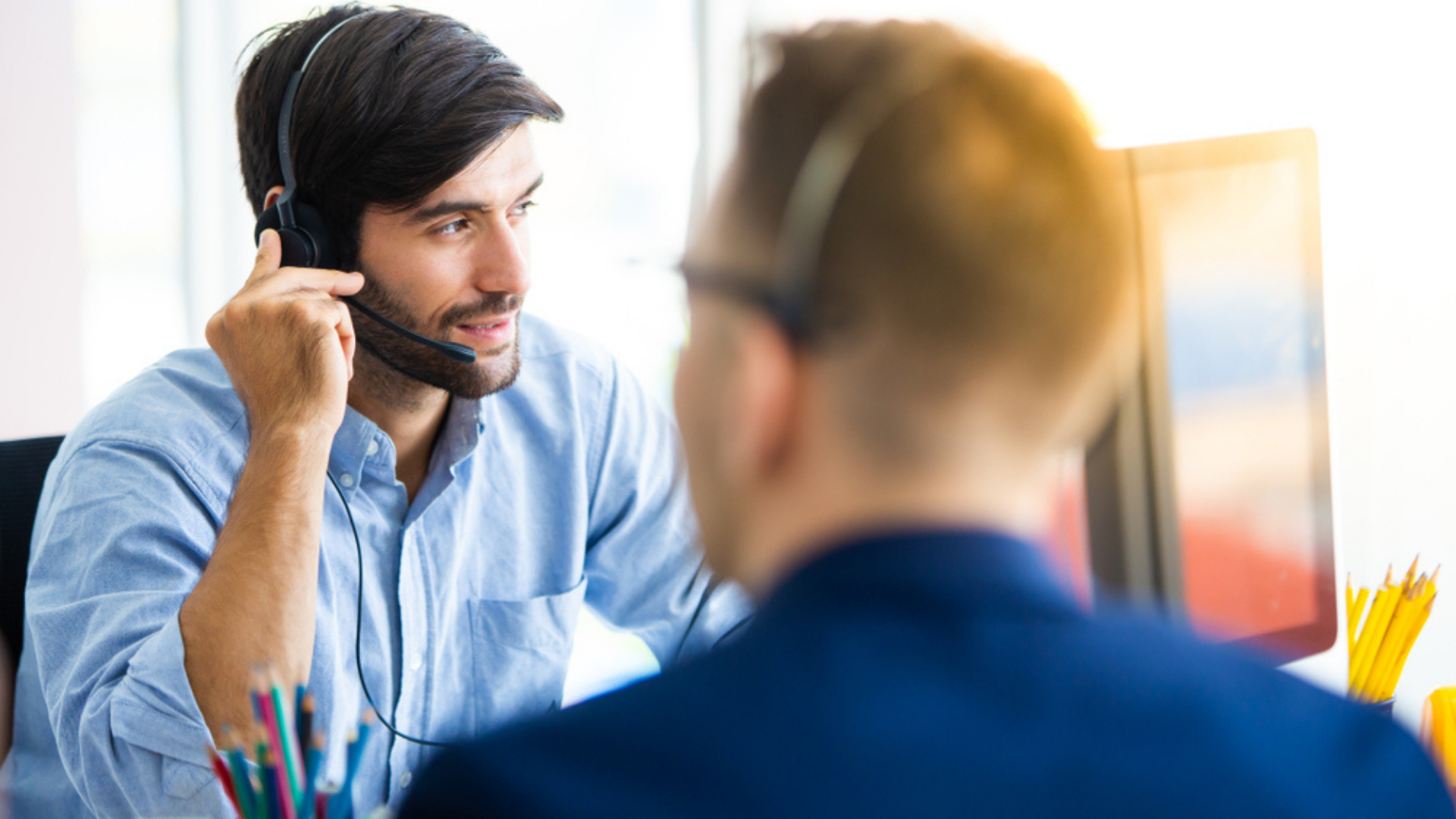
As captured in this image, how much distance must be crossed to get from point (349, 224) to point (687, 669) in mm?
1025

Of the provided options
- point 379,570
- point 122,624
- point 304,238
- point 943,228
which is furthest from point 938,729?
point 304,238

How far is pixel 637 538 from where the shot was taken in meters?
1.43

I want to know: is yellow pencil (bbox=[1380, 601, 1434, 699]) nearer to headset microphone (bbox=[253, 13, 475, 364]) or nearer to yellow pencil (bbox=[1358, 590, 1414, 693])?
yellow pencil (bbox=[1358, 590, 1414, 693])

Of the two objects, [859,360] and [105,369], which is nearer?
[859,360]

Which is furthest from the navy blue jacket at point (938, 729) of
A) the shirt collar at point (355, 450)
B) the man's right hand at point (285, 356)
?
the shirt collar at point (355, 450)

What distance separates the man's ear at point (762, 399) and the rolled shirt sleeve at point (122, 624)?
2.11 ft

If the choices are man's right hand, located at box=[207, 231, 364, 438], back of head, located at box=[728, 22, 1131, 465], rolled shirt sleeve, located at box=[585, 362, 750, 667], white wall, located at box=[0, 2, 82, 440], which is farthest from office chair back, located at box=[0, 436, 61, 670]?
back of head, located at box=[728, 22, 1131, 465]

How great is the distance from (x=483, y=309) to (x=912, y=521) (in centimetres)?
95

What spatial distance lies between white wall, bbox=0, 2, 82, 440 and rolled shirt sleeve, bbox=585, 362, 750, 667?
1.32m

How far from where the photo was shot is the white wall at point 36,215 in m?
2.12

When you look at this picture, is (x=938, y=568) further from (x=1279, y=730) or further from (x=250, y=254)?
(x=250, y=254)

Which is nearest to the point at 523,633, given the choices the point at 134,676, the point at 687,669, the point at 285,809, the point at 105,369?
the point at 134,676

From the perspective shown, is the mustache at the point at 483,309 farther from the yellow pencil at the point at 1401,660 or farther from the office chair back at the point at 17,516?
the yellow pencil at the point at 1401,660

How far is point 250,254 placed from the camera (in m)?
2.64
